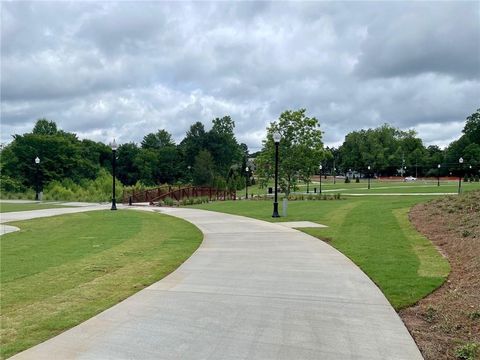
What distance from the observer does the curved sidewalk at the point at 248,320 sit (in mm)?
4465

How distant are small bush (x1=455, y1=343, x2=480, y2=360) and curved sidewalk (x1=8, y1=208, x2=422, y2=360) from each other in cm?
40

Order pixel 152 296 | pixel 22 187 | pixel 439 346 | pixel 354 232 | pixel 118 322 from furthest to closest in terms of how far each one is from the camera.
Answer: pixel 22 187 < pixel 354 232 < pixel 152 296 < pixel 118 322 < pixel 439 346

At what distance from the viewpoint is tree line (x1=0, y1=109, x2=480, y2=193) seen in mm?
37781

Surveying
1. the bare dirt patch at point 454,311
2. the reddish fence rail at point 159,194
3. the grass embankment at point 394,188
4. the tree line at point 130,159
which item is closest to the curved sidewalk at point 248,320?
the bare dirt patch at point 454,311

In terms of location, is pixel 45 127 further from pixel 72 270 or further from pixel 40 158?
pixel 72 270

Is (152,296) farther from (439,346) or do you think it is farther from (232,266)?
(439,346)

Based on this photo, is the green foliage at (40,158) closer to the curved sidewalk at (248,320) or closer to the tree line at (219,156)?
the tree line at (219,156)

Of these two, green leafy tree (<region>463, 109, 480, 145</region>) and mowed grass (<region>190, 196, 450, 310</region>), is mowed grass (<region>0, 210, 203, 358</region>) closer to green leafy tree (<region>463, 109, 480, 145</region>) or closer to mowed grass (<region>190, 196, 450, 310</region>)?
mowed grass (<region>190, 196, 450, 310</region>)

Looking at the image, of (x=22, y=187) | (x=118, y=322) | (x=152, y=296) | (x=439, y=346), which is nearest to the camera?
(x=439, y=346)

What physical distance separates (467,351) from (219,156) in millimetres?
87790

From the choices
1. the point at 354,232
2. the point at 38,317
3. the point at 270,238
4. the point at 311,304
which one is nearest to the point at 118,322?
the point at 38,317

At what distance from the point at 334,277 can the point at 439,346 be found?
3.09 m

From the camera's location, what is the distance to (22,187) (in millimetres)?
50125

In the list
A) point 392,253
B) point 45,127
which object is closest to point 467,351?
point 392,253
